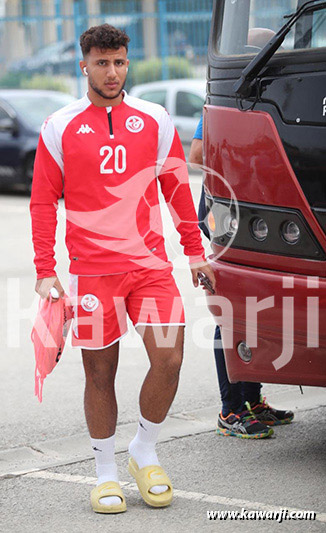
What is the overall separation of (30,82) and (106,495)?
24171 millimetres

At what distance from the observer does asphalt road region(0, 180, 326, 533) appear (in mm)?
4035

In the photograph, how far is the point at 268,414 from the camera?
523 cm

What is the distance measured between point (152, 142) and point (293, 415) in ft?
6.28

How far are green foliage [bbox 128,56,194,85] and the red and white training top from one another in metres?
22.4

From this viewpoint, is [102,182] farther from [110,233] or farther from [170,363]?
[170,363]

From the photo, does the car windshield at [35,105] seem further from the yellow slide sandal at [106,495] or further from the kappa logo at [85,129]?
the yellow slide sandal at [106,495]

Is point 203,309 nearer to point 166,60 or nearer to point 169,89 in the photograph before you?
point 169,89

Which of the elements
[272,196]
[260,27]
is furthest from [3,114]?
[272,196]

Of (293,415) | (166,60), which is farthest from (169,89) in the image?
(293,415)

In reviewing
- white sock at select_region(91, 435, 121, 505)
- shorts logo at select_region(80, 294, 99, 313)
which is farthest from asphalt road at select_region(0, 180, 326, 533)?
shorts logo at select_region(80, 294, 99, 313)

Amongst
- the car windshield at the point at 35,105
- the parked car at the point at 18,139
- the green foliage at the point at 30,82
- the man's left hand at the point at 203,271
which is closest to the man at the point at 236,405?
the man's left hand at the point at 203,271

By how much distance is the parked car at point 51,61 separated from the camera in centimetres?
2681

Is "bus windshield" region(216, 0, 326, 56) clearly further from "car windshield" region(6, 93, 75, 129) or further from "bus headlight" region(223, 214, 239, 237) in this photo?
"car windshield" region(6, 93, 75, 129)

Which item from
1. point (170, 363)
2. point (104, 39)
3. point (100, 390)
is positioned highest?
point (104, 39)
